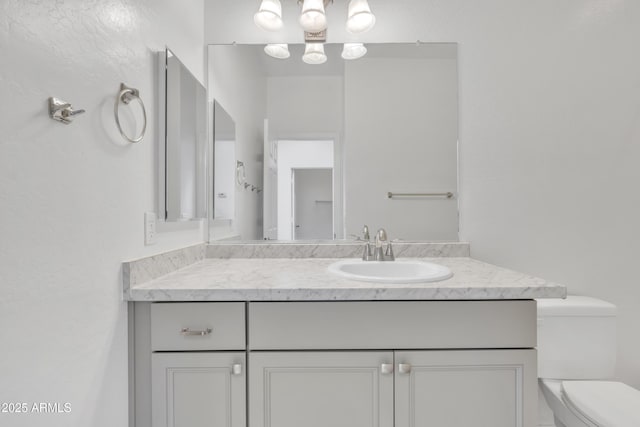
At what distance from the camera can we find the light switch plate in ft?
3.52

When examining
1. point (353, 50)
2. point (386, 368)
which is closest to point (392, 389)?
point (386, 368)

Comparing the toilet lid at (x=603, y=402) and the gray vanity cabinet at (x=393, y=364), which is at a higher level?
the gray vanity cabinet at (x=393, y=364)

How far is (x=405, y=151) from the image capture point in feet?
5.36

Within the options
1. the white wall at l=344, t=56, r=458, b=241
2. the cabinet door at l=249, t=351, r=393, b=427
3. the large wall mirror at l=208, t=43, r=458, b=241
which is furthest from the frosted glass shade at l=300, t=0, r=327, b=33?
the cabinet door at l=249, t=351, r=393, b=427

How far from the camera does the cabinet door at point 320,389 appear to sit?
98cm

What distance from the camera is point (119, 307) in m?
0.94

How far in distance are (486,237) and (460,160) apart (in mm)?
408

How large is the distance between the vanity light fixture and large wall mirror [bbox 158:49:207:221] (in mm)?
470

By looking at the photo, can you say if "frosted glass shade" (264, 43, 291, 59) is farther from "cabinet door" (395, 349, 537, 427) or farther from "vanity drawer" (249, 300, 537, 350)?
"cabinet door" (395, 349, 537, 427)

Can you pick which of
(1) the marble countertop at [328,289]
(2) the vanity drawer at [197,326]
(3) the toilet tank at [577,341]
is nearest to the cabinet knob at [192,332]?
(2) the vanity drawer at [197,326]

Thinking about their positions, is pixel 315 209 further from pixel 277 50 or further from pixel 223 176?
pixel 277 50

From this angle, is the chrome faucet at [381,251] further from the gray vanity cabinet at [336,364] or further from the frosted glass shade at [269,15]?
the frosted glass shade at [269,15]

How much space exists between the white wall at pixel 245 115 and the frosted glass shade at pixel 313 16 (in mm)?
314

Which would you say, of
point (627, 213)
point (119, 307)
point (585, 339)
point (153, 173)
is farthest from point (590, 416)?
point (153, 173)
